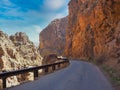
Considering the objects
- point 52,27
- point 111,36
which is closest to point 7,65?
point 111,36

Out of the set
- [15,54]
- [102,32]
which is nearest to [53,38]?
[102,32]

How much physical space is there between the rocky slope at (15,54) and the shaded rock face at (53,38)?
3984 inches

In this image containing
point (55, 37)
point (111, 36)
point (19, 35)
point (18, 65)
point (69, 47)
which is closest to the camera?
point (18, 65)

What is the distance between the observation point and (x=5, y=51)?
120 feet

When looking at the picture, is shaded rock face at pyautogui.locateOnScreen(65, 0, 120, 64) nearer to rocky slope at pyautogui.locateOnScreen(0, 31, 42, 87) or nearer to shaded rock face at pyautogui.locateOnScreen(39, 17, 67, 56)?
rocky slope at pyautogui.locateOnScreen(0, 31, 42, 87)

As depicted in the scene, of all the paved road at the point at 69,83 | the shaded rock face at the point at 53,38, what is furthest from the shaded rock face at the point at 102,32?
the shaded rock face at the point at 53,38

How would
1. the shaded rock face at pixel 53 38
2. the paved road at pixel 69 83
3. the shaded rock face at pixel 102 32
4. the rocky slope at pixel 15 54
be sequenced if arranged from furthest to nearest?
the shaded rock face at pixel 53 38, the shaded rock face at pixel 102 32, the rocky slope at pixel 15 54, the paved road at pixel 69 83

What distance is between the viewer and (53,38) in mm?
175375

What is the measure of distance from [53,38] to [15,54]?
134412 mm

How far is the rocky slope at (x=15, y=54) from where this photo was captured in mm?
Result: 33291

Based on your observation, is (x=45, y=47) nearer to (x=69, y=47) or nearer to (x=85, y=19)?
(x=69, y=47)

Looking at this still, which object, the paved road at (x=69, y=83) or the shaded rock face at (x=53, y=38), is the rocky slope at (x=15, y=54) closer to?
the paved road at (x=69, y=83)

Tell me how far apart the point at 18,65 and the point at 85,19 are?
47789mm

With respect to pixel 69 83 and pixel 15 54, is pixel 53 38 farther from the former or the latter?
pixel 69 83
